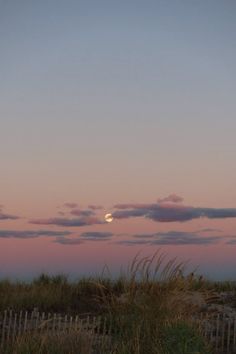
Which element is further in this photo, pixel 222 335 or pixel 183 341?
pixel 222 335

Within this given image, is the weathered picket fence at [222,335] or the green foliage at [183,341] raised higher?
the green foliage at [183,341]

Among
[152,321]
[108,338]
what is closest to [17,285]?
[108,338]

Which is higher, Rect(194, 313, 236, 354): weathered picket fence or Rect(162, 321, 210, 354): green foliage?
Rect(162, 321, 210, 354): green foliage

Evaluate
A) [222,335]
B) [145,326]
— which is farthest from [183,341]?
[222,335]

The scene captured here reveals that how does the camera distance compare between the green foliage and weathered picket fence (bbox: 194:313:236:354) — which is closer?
the green foliage

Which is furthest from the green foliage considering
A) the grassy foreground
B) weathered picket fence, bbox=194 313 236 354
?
weathered picket fence, bbox=194 313 236 354

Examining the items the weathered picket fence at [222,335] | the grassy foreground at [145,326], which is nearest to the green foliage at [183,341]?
the grassy foreground at [145,326]

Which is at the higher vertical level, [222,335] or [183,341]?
[183,341]

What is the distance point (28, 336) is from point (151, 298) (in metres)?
3.20

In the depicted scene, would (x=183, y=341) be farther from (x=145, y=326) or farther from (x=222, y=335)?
(x=222, y=335)

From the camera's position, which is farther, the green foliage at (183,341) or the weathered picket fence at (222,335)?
the weathered picket fence at (222,335)

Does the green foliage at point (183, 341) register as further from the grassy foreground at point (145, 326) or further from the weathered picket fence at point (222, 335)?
the weathered picket fence at point (222, 335)

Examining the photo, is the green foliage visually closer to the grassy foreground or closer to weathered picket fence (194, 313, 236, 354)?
the grassy foreground

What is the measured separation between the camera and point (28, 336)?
13.4 metres
